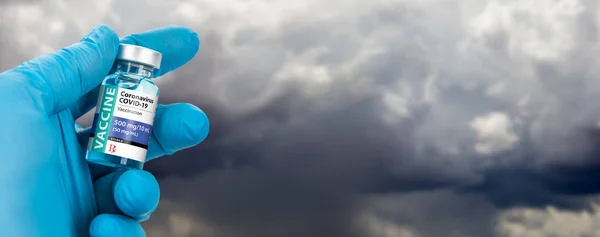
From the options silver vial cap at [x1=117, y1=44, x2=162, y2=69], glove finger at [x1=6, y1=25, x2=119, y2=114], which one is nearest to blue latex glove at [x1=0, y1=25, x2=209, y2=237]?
glove finger at [x1=6, y1=25, x2=119, y2=114]

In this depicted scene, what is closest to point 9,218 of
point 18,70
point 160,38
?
point 18,70

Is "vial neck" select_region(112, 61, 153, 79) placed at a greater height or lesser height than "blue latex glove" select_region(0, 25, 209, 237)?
greater

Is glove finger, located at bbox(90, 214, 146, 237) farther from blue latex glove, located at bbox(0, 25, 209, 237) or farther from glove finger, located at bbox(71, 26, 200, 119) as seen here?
glove finger, located at bbox(71, 26, 200, 119)

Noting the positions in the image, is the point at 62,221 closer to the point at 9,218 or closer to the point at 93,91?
the point at 9,218

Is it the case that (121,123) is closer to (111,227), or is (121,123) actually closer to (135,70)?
(135,70)

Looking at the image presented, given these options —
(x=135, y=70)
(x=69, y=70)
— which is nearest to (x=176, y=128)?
(x=135, y=70)

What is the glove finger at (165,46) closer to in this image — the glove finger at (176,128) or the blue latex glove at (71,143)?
the blue latex glove at (71,143)

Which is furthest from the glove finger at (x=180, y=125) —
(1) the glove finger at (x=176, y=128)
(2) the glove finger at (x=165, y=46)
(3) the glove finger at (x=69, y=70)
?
(3) the glove finger at (x=69, y=70)
